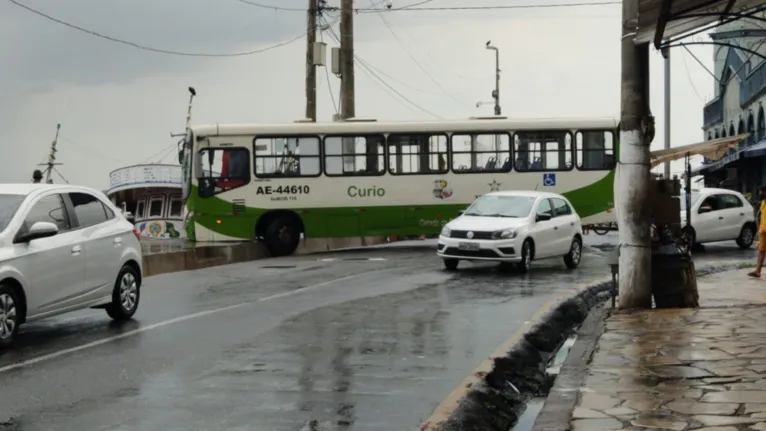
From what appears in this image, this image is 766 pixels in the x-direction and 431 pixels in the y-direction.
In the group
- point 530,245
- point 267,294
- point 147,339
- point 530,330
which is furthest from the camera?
point 530,245

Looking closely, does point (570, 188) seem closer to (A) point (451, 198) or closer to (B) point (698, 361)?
(A) point (451, 198)

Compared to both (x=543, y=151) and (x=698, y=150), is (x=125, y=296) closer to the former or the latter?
(x=698, y=150)

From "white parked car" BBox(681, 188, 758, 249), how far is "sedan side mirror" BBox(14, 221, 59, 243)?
18664mm

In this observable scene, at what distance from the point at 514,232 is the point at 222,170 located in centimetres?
967

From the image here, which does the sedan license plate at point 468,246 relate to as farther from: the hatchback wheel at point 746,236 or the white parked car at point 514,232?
the hatchback wheel at point 746,236

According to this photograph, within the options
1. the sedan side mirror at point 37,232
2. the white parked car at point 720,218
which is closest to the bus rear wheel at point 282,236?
the white parked car at point 720,218

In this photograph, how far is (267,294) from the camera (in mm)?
15500

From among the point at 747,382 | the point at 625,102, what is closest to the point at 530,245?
the point at 625,102

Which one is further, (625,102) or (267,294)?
(267,294)

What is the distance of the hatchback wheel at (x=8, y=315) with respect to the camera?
31.9ft

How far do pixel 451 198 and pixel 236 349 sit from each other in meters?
17.3

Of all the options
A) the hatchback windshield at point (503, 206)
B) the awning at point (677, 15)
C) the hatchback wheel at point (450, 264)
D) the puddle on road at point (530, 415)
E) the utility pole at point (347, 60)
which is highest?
the utility pole at point (347, 60)

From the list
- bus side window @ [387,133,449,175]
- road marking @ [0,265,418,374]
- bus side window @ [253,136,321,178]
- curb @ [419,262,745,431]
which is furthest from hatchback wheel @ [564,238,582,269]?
bus side window @ [253,136,321,178]

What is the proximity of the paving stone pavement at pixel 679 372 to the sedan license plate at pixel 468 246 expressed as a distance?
268 inches
